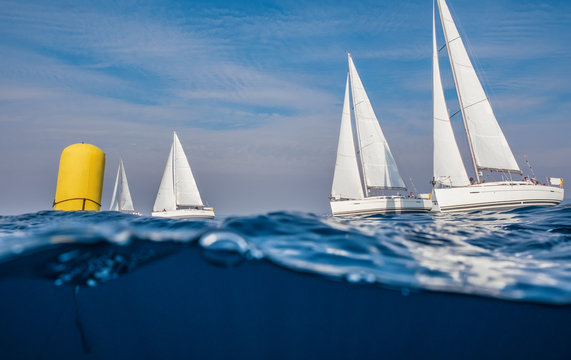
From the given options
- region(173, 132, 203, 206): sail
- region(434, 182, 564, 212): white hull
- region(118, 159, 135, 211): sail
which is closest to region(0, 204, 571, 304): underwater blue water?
region(434, 182, 564, 212): white hull

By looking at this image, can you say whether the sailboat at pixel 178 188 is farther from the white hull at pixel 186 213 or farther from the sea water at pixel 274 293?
the sea water at pixel 274 293

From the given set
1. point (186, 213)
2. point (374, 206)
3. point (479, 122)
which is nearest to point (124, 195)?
point (186, 213)

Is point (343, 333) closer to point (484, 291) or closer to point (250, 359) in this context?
point (250, 359)

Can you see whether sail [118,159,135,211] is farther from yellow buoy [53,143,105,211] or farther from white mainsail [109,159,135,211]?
yellow buoy [53,143,105,211]

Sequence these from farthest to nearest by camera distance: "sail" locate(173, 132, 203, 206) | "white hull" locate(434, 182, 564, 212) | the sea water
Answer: "sail" locate(173, 132, 203, 206) < "white hull" locate(434, 182, 564, 212) < the sea water

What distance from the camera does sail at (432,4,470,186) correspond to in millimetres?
23281

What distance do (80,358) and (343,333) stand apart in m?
3.71

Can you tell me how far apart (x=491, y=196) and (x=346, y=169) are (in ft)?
46.2

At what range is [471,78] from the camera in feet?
78.0

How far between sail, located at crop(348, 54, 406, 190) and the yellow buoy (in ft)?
82.8

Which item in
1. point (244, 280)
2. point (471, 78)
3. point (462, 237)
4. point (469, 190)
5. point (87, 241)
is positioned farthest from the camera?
point (471, 78)

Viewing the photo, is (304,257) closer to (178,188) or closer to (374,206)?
(374,206)

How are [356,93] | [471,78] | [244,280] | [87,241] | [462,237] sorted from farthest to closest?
[356,93] → [471,78] → [462,237] → [244,280] → [87,241]

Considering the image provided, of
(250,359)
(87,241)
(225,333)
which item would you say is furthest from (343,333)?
(87,241)
